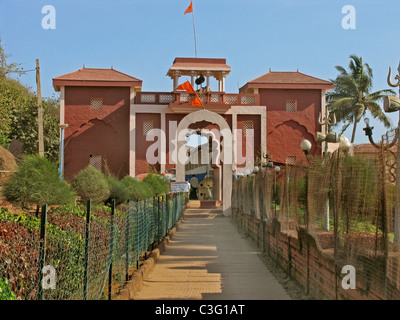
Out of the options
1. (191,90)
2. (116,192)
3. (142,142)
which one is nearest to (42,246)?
(116,192)

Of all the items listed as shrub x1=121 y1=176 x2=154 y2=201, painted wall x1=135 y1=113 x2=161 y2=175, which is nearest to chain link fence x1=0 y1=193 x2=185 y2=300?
shrub x1=121 y1=176 x2=154 y2=201

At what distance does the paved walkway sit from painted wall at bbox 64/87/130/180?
1807cm

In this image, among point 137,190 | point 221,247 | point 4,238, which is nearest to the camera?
point 4,238

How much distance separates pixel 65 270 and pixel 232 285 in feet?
14.2

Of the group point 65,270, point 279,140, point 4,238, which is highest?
point 279,140

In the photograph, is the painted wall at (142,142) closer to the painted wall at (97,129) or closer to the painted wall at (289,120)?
the painted wall at (97,129)

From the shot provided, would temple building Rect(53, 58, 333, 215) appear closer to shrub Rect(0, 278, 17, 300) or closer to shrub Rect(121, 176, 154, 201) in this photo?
shrub Rect(121, 176, 154, 201)

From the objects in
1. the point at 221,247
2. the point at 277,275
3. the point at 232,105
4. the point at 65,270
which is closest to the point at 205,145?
the point at 232,105

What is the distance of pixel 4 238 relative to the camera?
4.88 m

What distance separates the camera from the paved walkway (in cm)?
843

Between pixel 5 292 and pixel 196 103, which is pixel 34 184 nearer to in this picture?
pixel 5 292

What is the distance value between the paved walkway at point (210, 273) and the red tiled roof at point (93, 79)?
62.9 feet

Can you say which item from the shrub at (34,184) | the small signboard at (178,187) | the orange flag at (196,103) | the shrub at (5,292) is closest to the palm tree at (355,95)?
the orange flag at (196,103)
